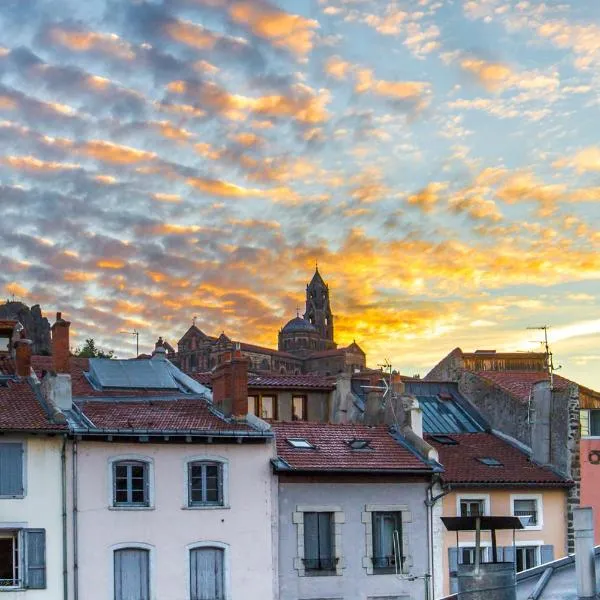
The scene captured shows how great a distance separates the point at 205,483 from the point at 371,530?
648 centimetres

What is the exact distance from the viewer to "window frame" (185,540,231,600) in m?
45.8

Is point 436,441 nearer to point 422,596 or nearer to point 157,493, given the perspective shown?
point 422,596

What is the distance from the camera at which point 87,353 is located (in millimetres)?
127312

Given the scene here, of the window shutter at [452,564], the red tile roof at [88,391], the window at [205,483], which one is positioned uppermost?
the red tile roof at [88,391]

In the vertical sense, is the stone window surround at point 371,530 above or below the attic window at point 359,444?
below

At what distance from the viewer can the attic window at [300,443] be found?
4919 cm

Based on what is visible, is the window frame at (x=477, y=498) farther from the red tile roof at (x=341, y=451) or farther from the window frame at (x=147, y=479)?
the window frame at (x=147, y=479)

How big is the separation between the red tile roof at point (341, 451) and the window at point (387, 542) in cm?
186

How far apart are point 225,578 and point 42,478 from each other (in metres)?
7.17

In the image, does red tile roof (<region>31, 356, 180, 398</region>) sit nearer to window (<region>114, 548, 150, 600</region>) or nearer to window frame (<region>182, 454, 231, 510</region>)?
window frame (<region>182, 454, 231, 510</region>)

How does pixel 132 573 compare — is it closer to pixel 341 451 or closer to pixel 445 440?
pixel 341 451

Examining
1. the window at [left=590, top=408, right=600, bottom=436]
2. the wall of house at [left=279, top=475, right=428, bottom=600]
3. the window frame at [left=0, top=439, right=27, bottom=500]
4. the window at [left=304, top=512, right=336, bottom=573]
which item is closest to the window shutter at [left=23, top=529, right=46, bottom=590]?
the window frame at [left=0, top=439, right=27, bottom=500]

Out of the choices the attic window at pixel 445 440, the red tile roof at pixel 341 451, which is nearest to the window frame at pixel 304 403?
the attic window at pixel 445 440

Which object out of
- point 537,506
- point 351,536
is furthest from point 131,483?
point 537,506
